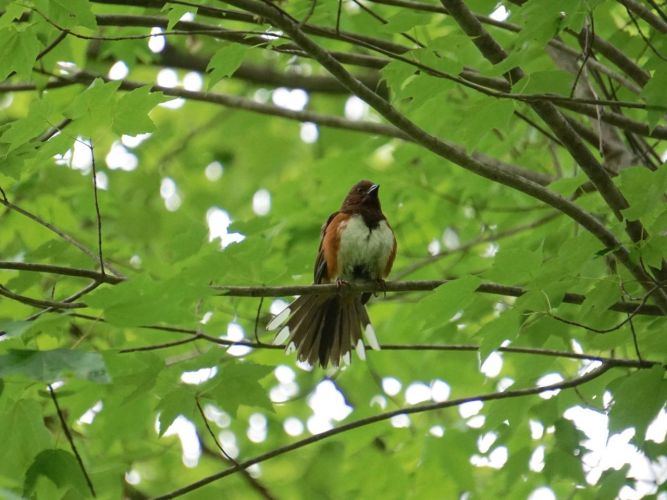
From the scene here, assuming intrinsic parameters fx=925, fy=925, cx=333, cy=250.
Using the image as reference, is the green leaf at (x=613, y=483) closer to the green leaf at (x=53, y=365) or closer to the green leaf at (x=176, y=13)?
the green leaf at (x=53, y=365)

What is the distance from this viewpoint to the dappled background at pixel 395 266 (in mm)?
3537

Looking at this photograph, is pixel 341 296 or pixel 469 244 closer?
pixel 341 296

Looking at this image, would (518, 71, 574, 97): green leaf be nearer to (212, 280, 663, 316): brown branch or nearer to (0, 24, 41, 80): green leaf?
(212, 280, 663, 316): brown branch

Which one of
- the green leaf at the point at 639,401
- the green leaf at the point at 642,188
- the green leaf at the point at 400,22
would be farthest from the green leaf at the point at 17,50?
the green leaf at the point at 639,401

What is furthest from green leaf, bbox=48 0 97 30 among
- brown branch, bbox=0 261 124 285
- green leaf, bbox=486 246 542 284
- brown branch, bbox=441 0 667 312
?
green leaf, bbox=486 246 542 284

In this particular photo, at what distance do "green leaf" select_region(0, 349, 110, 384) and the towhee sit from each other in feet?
10.6

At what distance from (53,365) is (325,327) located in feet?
12.0

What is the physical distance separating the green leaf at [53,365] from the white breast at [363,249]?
11.9 feet

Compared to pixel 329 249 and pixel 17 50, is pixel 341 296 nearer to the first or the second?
pixel 329 249

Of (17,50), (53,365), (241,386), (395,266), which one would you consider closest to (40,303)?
(53,365)

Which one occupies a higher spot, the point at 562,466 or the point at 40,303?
the point at 40,303

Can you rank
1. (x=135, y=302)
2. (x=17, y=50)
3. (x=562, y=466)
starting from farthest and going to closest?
1. (x=562, y=466)
2. (x=17, y=50)
3. (x=135, y=302)

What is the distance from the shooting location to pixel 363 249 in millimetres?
6090

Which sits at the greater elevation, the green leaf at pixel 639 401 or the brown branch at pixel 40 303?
the brown branch at pixel 40 303
